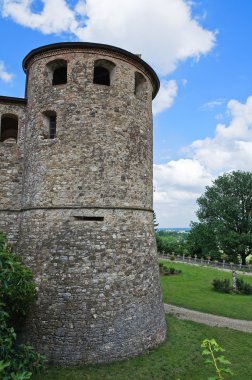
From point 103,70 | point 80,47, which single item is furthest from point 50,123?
point 103,70

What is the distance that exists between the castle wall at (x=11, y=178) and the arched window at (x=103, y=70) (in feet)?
12.3

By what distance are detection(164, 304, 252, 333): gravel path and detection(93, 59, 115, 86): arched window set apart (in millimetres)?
12368

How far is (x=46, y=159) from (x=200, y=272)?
26671 millimetres

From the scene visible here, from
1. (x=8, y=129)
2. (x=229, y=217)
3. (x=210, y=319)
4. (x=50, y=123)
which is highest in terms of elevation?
(x=8, y=129)

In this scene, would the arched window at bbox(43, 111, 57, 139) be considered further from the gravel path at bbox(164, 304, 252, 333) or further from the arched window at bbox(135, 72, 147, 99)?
the gravel path at bbox(164, 304, 252, 333)

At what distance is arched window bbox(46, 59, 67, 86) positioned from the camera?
12.5m

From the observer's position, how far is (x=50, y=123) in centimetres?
1270

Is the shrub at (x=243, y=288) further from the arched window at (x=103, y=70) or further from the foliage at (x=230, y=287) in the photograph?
the arched window at (x=103, y=70)

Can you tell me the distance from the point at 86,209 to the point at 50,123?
3.97 m

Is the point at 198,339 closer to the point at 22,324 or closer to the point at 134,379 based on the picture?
the point at 134,379

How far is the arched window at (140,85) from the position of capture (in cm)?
1361

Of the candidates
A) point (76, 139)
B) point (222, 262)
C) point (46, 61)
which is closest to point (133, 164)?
point (76, 139)

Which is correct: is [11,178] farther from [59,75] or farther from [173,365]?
[173,365]

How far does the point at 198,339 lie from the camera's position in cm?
1312
